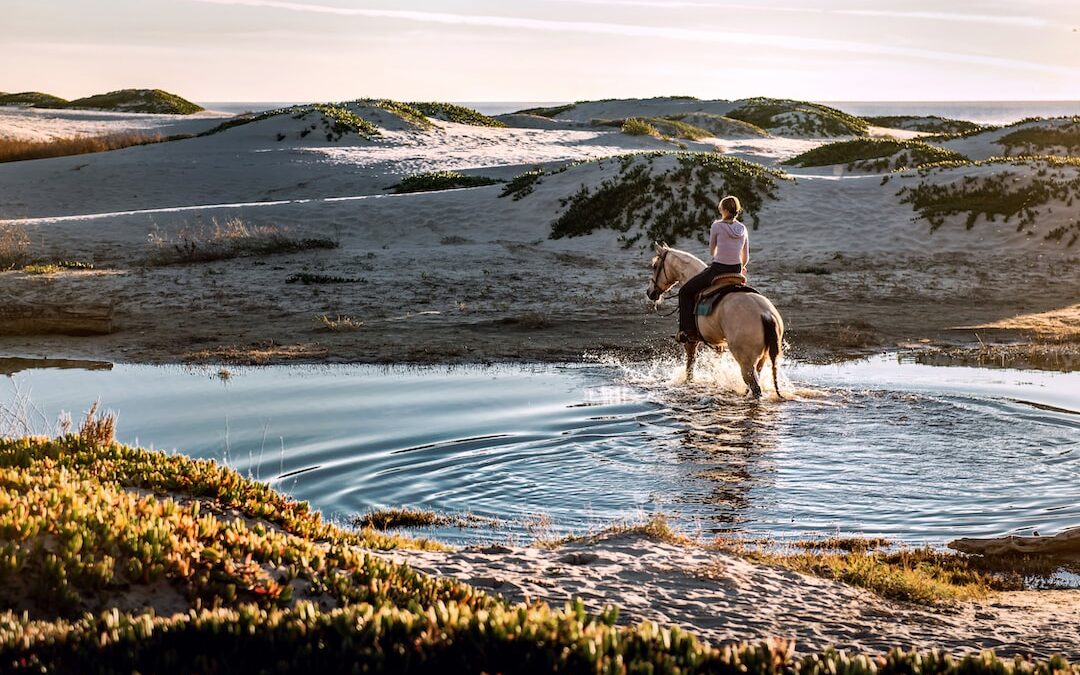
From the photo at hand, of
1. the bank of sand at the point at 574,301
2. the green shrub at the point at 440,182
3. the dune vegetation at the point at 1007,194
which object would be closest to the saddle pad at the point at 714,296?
the bank of sand at the point at 574,301

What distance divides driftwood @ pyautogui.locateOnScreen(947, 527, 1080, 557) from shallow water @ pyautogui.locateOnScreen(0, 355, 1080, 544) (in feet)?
1.21

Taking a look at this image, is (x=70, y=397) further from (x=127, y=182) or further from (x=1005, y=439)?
(x=127, y=182)

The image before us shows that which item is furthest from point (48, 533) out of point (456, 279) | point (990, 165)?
point (990, 165)

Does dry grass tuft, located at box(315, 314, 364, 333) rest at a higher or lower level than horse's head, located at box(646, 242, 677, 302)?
lower

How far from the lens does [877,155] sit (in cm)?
4359

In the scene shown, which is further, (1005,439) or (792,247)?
(792,247)

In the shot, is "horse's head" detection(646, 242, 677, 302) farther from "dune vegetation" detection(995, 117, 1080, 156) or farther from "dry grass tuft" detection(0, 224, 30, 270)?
"dune vegetation" detection(995, 117, 1080, 156)

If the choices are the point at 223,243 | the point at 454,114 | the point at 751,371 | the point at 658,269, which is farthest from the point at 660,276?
the point at 454,114

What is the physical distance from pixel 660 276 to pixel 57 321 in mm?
11111

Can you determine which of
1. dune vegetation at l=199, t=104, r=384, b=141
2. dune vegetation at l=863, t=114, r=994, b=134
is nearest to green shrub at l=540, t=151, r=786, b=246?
dune vegetation at l=199, t=104, r=384, b=141

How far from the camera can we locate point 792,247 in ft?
94.1

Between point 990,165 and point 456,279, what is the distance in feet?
56.0

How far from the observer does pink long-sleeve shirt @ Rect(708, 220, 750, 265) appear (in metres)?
15.4

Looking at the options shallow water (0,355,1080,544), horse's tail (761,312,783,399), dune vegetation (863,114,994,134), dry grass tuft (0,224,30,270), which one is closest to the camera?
shallow water (0,355,1080,544)
